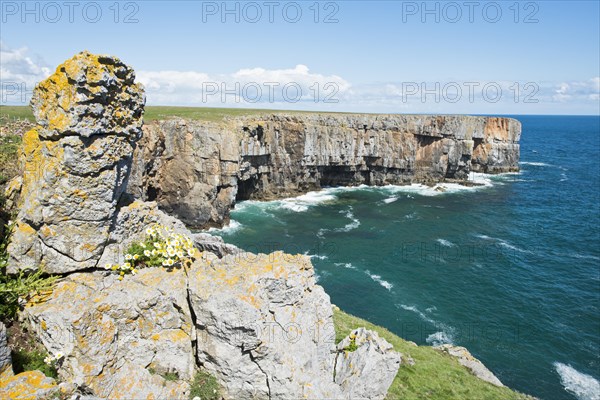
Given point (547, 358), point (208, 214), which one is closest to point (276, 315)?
point (547, 358)

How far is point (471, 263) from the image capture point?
52688mm

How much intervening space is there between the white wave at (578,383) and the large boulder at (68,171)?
38295 mm

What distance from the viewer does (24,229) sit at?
12.8 meters

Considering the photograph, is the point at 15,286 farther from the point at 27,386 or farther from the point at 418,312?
the point at 418,312

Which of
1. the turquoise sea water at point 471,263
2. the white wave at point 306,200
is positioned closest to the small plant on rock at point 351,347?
the turquoise sea water at point 471,263

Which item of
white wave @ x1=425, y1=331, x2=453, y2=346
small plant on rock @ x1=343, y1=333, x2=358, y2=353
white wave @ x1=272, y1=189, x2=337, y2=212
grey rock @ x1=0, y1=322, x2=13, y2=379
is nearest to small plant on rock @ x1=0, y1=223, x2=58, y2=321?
grey rock @ x1=0, y1=322, x2=13, y2=379

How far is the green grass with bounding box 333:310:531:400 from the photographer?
20172 mm

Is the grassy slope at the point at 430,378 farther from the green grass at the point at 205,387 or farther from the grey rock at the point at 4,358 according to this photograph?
the grey rock at the point at 4,358

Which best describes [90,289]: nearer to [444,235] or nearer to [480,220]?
[444,235]

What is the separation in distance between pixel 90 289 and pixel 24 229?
10.1 feet

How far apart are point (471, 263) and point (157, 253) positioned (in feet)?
161

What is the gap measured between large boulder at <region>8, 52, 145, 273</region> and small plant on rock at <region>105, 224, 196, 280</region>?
1171 millimetres

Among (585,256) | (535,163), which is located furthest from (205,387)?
(535,163)

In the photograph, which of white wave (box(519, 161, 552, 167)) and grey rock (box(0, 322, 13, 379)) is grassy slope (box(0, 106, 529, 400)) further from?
white wave (box(519, 161, 552, 167))
